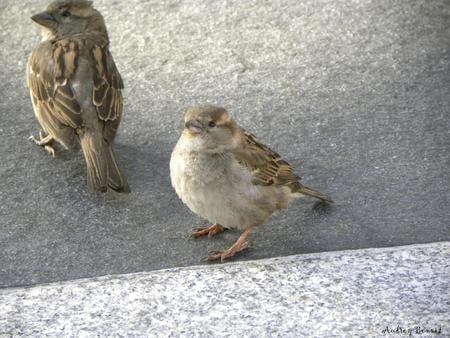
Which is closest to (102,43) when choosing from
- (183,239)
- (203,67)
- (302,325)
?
(203,67)

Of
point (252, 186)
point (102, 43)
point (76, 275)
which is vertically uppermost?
point (102, 43)

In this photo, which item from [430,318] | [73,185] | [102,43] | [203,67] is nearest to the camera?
[430,318]

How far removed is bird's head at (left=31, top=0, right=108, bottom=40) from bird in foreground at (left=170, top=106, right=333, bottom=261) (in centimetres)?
142

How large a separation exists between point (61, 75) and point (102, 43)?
1.30ft

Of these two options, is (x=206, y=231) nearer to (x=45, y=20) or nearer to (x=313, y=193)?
(x=313, y=193)

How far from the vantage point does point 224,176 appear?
4.16 m

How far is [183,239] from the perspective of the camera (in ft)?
14.6

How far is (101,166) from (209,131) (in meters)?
0.80

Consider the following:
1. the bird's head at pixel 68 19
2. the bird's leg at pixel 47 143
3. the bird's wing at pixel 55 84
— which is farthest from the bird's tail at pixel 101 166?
Answer: the bird's head at pixel 68 19

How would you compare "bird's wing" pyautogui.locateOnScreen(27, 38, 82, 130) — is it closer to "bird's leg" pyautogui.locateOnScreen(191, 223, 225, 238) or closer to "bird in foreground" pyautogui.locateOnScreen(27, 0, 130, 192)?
"bird in foreground" pyautogui.locateOnScreen(27, 0, 130, 192)

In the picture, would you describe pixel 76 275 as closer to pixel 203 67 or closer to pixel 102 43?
pixel 102 43

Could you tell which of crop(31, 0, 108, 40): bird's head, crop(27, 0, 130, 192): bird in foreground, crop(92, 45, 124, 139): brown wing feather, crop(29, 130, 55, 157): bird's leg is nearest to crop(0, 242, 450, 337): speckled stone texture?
crop(27, 0, 130, 192): bird in foreground

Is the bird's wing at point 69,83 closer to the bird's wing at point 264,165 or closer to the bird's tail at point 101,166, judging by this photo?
the bird's tail at point 101,166

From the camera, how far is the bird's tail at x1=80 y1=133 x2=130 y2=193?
15.6ft
